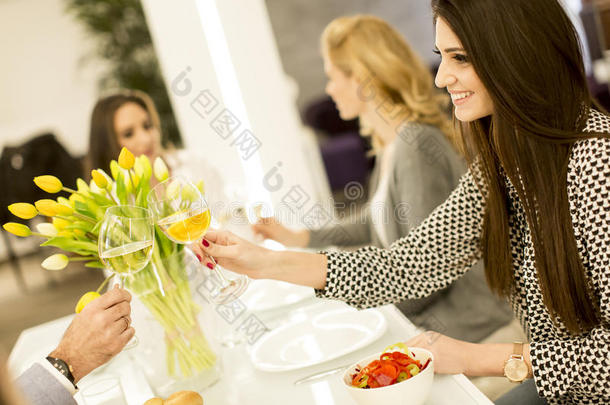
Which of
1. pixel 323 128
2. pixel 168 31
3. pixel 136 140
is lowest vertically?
pixel 323 128

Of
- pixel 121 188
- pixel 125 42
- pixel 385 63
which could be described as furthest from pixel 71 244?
pixel 125 42

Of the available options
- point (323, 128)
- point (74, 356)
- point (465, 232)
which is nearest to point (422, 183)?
point (465, 232)

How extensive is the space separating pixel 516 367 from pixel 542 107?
18.7 inches

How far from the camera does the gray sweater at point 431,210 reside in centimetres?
179

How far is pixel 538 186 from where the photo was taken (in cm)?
115

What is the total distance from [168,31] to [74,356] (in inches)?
119

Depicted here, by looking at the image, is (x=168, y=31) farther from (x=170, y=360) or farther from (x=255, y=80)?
(x=170, y=360)

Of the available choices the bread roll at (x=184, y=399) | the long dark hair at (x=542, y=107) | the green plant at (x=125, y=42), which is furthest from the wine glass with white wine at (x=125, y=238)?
the green plant at (x=125, y=42)

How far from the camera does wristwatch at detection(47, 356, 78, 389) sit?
106cm

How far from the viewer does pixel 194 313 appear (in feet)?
4.17

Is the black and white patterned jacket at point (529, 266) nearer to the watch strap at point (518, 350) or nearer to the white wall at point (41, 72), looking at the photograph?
the watch strap at point (518, 350)

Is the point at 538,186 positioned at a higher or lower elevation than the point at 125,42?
lower

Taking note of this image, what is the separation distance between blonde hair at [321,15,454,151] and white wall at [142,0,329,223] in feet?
5.65

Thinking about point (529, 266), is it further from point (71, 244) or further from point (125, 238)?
point (71, 244)
